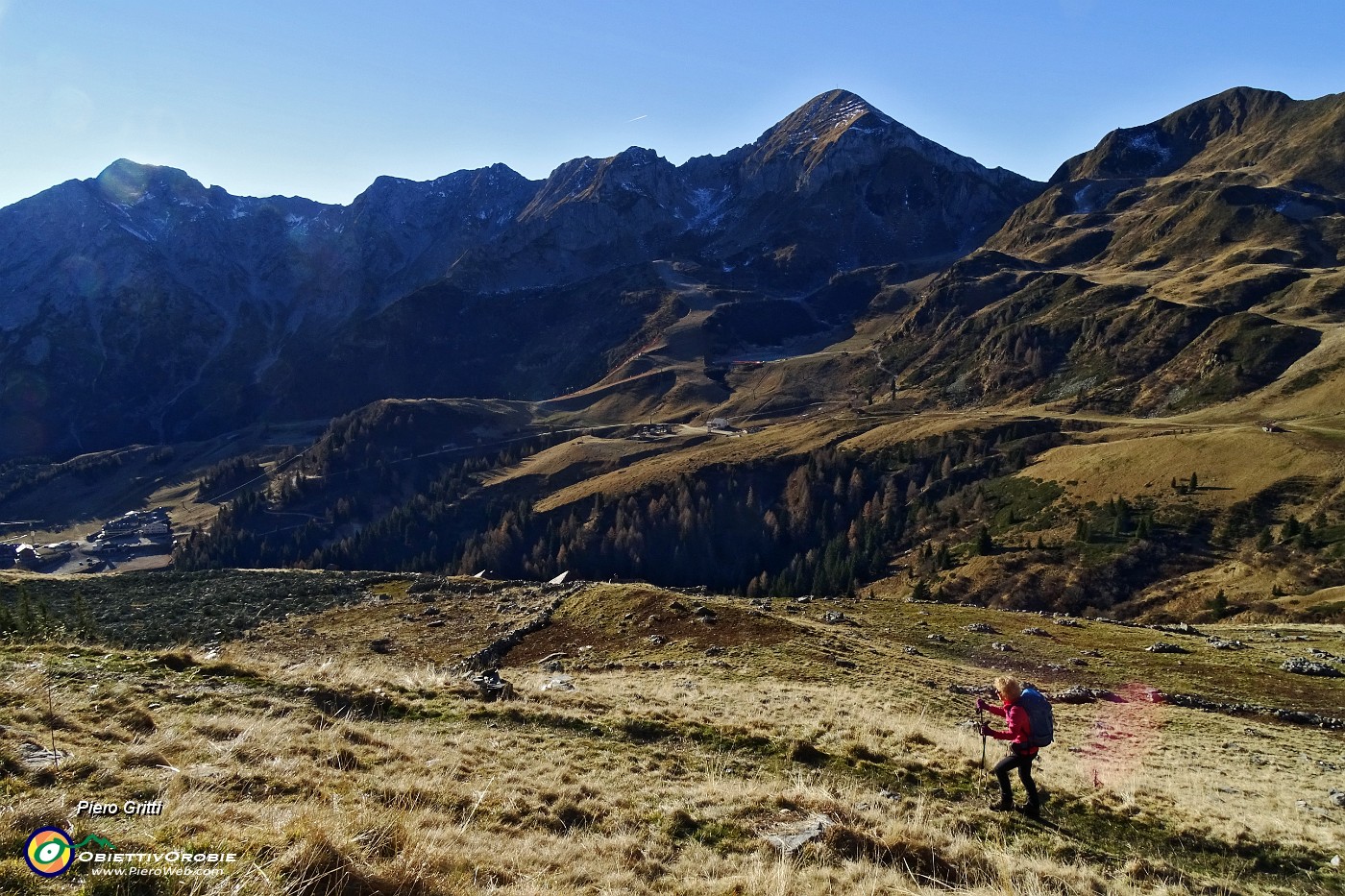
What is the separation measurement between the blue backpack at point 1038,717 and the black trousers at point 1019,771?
0.38m

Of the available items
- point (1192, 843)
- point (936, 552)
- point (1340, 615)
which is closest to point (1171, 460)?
point (936, 552)

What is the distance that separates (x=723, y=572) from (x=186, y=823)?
175 metres

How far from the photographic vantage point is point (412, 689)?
22.0 meters

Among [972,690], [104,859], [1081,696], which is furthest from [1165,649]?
[104,859]

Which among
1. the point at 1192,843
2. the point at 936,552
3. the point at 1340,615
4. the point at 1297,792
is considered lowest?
the point at 936,552

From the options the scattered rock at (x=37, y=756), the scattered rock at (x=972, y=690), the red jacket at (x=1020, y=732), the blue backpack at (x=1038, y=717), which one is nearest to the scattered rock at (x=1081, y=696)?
the scattered rock at (x=972, y=690)

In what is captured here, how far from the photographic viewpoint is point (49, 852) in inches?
Answer: 261

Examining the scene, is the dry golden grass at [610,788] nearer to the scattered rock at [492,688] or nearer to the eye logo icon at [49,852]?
the eye logo icon at [49,852]

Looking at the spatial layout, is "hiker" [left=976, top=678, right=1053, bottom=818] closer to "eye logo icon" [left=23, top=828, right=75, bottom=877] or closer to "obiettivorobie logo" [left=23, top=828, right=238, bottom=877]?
"obiettivorobie logo" [left=23, top=828, right=238, bottom=877]

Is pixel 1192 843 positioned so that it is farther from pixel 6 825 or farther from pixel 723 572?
pixel 723 572

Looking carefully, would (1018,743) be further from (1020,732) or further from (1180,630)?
(1180,630)

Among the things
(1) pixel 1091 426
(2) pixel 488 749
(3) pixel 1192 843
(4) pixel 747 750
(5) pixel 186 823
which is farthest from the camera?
(1) pixel 1091 426

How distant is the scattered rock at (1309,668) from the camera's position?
41.6 m

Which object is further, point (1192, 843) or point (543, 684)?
point (543, 684)
